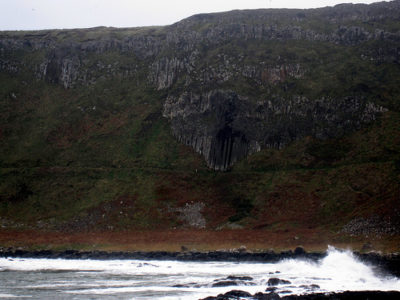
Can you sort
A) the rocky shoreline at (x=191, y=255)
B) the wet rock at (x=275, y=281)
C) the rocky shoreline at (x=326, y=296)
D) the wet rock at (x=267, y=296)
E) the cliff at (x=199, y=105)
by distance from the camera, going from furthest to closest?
the cliff at (x=199, y=105), the rocky shoreline at (x=191, y=255), the wet rock at (x=275, y=281), the wet rock at (x=267, y=296), the rocky shoreline at (x=326, y=296)

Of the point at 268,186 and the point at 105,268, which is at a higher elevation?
the point at 268,186

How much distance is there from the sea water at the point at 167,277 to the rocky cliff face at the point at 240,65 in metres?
43.3

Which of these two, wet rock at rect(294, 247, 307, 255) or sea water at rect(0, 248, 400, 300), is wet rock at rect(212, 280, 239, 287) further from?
wet rock at rect(294, 247, 307, 255)

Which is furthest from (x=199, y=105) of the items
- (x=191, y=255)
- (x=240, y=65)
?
(x=191, y=255)

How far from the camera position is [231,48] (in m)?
123

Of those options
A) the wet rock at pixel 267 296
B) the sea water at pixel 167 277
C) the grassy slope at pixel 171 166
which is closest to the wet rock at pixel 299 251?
the sea water at pixel 167 277

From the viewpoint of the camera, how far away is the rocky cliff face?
100562mm

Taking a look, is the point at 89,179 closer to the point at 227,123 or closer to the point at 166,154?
the point at 166,154

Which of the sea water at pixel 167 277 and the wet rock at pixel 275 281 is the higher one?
the wet rock at pixel 275 281

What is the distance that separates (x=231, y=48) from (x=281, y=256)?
73.5m

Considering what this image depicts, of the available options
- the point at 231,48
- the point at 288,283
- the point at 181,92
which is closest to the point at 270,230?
the point at 288,283

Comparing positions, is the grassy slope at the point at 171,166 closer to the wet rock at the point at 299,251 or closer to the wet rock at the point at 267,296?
the wet rock at the point at 299,251

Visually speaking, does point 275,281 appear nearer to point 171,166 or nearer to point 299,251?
point 299,251

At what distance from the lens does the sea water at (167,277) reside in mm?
37531
